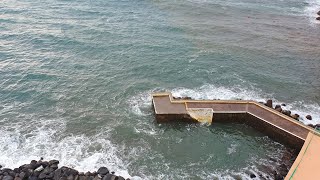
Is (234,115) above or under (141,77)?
above

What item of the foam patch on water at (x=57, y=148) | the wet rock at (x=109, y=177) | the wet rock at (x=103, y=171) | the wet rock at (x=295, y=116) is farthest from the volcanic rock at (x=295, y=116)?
the wet rock at (x=103, y=171)

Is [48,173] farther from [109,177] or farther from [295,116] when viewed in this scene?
[295,116]

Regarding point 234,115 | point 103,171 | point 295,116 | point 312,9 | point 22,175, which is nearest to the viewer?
point 22,175

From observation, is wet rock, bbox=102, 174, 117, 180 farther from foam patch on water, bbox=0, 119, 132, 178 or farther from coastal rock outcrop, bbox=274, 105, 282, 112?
coastal rock outcrop, bbox=274, 105, 282, 112

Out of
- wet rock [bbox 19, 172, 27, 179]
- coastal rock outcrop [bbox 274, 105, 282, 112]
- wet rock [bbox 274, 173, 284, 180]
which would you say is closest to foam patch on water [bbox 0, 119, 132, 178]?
wet rock [bbox 19, 172, 27, 179]

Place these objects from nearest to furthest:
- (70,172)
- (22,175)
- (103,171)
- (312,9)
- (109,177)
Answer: (22,175) < (109,177) < (70,172) < (103,171) < (312,9)

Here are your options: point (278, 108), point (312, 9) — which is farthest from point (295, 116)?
point (312, 9)

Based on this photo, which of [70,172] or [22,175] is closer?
[22,175]
